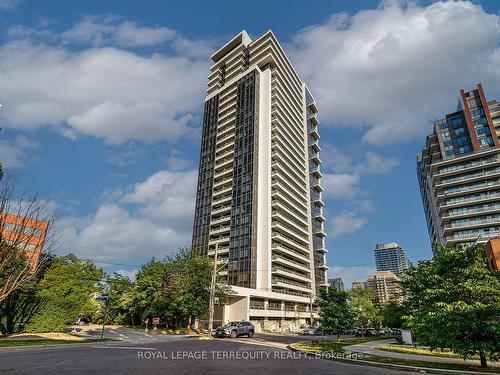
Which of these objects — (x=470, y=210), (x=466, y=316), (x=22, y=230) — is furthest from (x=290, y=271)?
(x=22, y=230)

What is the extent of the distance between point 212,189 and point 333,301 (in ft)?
189

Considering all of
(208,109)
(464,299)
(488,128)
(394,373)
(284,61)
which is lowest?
(394,373)

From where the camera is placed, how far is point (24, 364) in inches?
481

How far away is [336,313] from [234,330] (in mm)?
12103

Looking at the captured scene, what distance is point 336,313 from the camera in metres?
29.6

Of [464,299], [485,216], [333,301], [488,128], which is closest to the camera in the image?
[464,299]

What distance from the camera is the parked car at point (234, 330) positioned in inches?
1344

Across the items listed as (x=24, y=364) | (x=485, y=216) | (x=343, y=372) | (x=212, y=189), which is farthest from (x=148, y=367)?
(x=485, y=216)

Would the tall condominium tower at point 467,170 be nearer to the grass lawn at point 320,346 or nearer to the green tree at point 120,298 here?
the grass lawn at point 320,346

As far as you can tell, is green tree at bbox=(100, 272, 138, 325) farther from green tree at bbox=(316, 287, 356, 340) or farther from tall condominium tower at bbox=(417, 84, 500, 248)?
tall condominium tower at bbox=(417, 84, 500, 248)

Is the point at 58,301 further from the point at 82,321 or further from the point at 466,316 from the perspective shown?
the point at 82,321

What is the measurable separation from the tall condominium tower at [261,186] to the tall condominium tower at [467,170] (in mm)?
32975

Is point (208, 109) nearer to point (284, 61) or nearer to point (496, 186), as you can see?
point (284, 61)

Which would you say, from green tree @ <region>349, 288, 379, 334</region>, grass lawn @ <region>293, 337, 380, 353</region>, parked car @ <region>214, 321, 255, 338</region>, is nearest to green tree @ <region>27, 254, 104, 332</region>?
parked car @ <region>214, 321, 255, 338</region>
